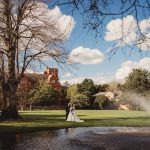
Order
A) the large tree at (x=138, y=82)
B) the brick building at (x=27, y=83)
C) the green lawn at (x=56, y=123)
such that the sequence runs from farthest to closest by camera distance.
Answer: the large tree at (x=138, y=82) → the brick building at (x=27, y=83) → the green lawn at (x=56, y=123)

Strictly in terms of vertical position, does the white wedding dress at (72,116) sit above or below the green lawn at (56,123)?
above

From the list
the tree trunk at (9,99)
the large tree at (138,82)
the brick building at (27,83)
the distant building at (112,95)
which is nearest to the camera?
the tree trunk at (9,99)

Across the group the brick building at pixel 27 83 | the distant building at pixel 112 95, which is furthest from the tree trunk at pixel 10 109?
the distant building at pixel 112 95

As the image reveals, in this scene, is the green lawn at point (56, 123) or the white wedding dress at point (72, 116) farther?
the white wedding dress at point (72, 116)

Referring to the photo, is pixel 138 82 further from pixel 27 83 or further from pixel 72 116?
pixel 72 116

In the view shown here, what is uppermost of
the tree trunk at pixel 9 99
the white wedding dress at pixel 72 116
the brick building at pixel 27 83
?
the brick building at pixel 27 83

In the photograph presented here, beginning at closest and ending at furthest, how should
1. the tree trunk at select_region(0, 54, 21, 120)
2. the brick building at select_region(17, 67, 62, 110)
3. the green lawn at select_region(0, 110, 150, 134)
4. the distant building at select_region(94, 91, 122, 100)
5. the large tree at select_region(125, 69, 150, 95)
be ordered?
the green lawn at select_region(0, 110, 150, 134) < the tree trunk at select_region(0, 54, 21, 120) < the brick building at select_region(17, 67, 62, 110) < the large tree at select_region(125, 69, 150, 95) < the distant building at select_region(94, 91, 122, 100)

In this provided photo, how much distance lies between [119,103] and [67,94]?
52.7ft

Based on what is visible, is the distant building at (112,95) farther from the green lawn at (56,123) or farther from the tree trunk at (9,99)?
the tree trunk at (9,99)

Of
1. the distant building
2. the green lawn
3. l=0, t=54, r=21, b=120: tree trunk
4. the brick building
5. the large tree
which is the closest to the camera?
the green lawn

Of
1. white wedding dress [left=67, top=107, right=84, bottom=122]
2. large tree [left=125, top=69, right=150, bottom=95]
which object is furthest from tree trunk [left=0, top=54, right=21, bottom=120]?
large tree [left=125, top=69, right=150, bottom=95]

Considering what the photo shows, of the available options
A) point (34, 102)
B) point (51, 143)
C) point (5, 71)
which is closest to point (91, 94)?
point (34, 102)

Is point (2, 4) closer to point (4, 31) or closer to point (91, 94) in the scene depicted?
point (4, 31)

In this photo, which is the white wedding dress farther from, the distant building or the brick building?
the distant building
